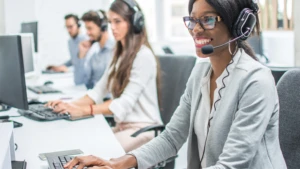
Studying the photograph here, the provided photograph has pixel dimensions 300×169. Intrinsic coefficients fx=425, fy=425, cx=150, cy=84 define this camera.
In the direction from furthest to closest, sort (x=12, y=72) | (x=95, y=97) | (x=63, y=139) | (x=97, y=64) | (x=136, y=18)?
(x=97, y=64) < (x=95, y=97) < (x=136, y=18) < (x=12, y=72) < (x=63, y=139)

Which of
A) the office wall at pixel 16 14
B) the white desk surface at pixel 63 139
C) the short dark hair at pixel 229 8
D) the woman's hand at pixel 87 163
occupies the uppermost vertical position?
the office wall at pixel 16 14

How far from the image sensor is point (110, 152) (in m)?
1.44

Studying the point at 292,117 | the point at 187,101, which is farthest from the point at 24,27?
the point at 292,117

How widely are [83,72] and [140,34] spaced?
1.22 metres

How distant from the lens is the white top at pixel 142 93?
2.07 m

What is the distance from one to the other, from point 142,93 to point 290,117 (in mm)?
960

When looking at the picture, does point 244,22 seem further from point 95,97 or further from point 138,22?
point 95,97

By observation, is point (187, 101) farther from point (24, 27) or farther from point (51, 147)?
point (24, 27)

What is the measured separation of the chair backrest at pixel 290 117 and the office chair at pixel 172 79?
744mm

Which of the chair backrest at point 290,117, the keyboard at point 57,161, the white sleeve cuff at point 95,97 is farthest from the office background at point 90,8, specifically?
the keyboard at point 57,161

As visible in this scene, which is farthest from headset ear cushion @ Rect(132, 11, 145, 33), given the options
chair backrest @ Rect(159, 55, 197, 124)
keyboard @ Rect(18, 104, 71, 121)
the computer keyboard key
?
the computer keyboard key

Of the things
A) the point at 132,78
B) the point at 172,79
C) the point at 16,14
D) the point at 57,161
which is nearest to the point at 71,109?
the point at 132,78

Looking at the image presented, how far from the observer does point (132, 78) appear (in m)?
2.10

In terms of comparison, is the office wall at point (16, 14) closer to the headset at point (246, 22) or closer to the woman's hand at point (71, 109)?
the woman's hand at point (71, 109)
